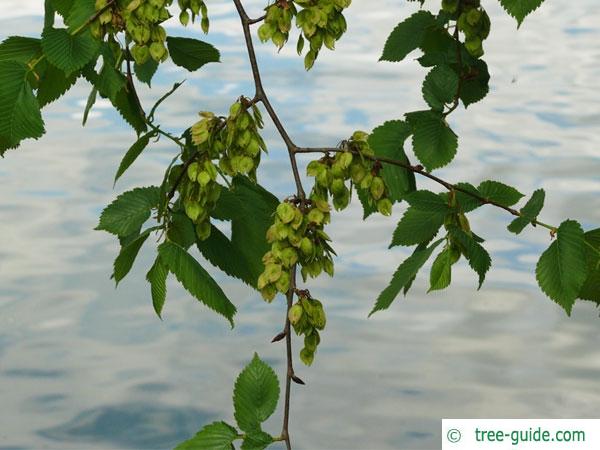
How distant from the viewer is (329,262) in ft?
5.26

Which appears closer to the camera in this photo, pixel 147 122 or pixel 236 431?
pixel 236 431

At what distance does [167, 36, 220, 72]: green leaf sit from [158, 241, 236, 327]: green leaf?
45 cm

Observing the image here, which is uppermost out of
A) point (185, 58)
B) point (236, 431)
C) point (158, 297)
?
point (185, 58)

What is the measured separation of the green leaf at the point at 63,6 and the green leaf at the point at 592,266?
890mm

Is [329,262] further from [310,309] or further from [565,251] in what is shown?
[565,251]

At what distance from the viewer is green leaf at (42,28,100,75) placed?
180cm

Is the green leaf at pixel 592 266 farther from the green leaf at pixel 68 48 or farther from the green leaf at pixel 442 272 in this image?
the green leaf at pixel 68 48

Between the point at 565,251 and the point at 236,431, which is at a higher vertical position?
the point at 565,251

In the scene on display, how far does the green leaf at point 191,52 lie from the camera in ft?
6.73

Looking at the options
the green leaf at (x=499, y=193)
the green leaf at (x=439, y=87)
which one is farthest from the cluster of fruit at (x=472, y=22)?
the green leaf at (x=499, y=193)

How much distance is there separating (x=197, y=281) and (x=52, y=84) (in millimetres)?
464

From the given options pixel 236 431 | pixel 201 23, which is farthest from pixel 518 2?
pixel 236 431

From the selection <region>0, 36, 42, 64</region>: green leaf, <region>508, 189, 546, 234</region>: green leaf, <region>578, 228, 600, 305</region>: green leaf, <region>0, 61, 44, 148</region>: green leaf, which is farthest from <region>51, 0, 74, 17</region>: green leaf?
<region>578, 228, 600, 305</region>: green leaf

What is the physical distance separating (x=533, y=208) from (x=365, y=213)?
27cm
